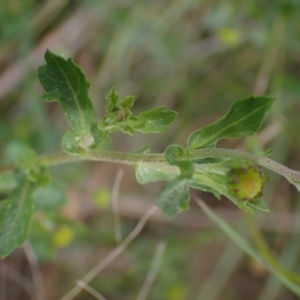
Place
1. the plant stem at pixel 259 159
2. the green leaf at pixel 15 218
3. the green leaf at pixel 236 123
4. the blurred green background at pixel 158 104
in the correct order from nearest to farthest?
the plant stem at pixel 259 159 → the green leaf at pixel 236 123 → the green leaf at pixel 15 218 → the blurred green background at pixel 158 104

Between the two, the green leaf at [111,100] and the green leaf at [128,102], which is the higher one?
the green leaf at [111,100]

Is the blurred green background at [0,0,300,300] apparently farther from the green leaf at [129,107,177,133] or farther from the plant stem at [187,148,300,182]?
the plant stem at [187,148,300,182]

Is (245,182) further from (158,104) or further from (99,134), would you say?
(158,104)

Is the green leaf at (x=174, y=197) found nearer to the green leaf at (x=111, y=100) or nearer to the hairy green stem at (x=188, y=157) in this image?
the hairy green stem at (x=188, y=157)

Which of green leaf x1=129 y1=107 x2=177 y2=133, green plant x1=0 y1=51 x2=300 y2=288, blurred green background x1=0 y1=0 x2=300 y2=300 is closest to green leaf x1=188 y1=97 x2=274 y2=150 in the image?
green plant x1=0 y1=51 x2=300 y2=288

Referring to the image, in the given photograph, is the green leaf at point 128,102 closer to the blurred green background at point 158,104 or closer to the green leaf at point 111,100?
the green leaf at point 111,100

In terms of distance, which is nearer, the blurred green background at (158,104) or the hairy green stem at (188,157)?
the hairy green stem at (188,157)

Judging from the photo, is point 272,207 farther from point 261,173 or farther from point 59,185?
point 261,173

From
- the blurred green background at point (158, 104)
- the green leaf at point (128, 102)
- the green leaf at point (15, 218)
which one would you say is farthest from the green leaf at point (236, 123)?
the blurred green background at point (158, 104)

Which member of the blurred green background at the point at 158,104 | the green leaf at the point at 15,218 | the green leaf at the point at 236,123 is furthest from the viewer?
the blurred green background at the point at 158,104

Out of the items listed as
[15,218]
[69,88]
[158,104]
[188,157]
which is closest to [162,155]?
[188,157]
